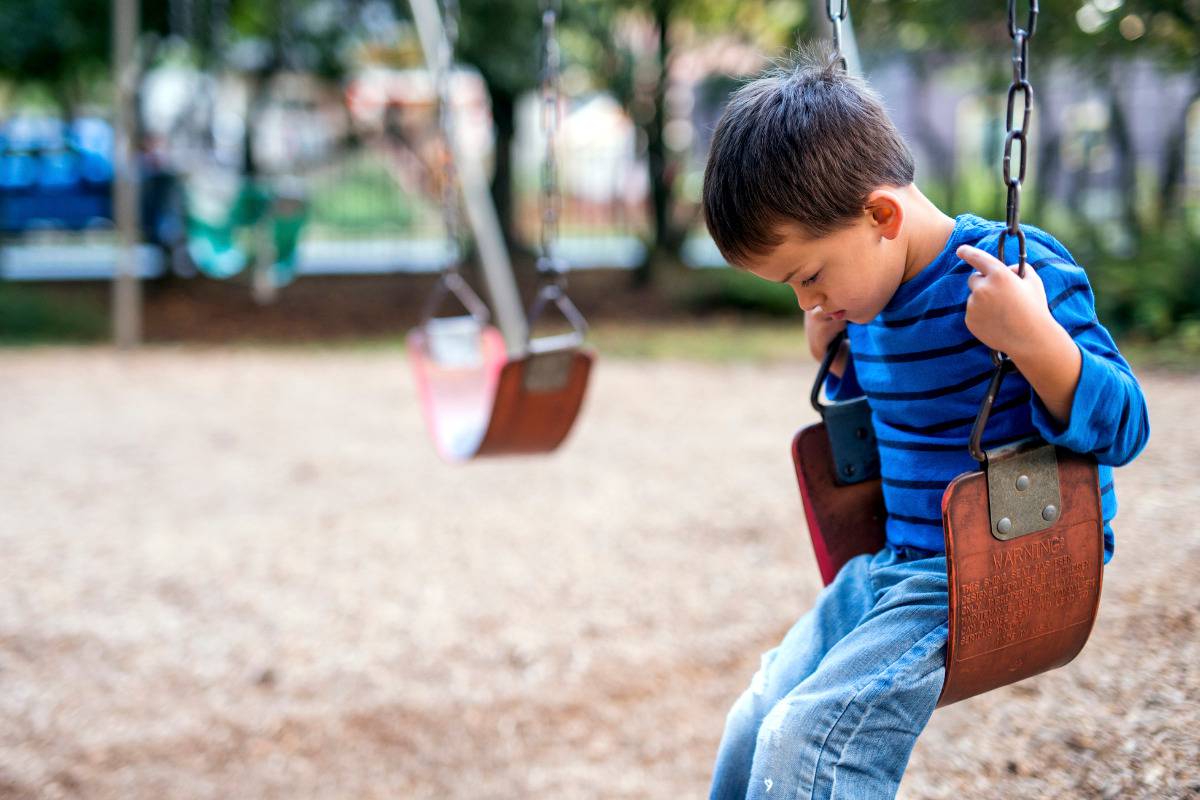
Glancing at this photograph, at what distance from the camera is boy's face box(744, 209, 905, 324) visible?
1302mm

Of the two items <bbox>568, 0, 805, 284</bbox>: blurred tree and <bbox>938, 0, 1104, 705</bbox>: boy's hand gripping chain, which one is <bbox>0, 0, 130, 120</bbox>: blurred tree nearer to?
<bbox>568, 0, 805, 284</bbox>: blurred tree

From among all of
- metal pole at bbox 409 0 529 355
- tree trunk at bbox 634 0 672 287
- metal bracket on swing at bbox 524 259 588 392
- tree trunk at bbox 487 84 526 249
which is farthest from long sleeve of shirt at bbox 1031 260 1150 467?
tree trunk at bbox 487 84 526 249

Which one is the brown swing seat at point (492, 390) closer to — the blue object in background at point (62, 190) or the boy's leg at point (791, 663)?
the boy's leg at point (791, 663)

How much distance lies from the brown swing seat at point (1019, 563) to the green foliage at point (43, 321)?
27.2 ft

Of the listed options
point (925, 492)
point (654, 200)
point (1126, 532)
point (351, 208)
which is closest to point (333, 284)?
point (351, 208)

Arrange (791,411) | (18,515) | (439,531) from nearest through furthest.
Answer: (439,531)
(18,515)
(791,411)

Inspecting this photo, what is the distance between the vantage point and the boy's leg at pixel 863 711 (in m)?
1.32

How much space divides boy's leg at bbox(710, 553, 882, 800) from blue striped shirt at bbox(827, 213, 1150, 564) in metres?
0.08

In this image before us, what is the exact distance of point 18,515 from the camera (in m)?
4.18

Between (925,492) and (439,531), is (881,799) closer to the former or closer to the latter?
(925,492)

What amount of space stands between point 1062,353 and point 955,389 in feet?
0.52

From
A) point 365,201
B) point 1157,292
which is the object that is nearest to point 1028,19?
point 1157,292

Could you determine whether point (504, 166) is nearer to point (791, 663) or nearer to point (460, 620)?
point (460, 620)

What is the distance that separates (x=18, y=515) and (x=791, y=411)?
3.26 m
